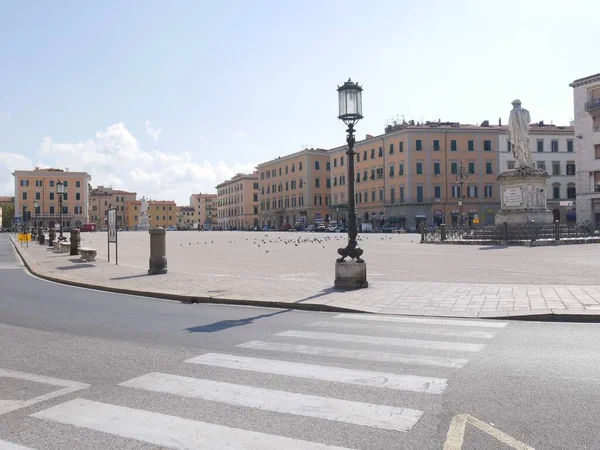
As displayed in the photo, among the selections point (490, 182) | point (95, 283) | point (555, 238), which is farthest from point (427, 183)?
point (95, 283)

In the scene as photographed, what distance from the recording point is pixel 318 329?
771cm

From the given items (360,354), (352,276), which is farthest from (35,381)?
(352,276)

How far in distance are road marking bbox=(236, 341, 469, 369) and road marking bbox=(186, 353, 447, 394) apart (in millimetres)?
502

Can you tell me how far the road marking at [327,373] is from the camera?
16.2ft

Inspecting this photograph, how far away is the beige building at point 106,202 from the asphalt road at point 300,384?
165498 millimetres

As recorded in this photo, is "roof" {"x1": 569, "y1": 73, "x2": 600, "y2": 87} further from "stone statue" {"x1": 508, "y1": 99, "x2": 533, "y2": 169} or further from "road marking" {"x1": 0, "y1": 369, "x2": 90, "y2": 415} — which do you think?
"road marking" {"x1": 0, "y1": 369, "x2": 90, "y2": 415}

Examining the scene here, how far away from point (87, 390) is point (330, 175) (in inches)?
3768

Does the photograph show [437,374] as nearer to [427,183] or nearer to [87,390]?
[87,390]

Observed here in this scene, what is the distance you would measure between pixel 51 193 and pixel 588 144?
11885 cm

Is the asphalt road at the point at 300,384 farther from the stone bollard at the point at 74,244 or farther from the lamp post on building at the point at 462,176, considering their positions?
the lamp post on building at the point at 462,176

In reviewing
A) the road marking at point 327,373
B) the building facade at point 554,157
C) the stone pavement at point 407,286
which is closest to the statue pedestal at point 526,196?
the stone pavement at point 407,286

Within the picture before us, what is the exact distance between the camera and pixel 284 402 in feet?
14.8

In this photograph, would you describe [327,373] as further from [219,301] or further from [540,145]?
[540,145]

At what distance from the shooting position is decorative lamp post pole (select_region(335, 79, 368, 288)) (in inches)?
464
